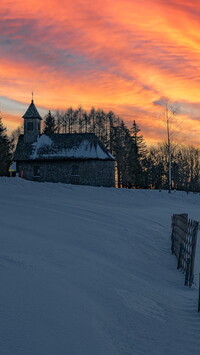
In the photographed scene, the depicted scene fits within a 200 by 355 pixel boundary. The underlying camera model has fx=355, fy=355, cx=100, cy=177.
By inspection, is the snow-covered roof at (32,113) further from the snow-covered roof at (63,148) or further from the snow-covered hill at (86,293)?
the snow-covered hill at (86,293)

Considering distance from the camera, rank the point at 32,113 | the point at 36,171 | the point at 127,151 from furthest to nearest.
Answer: the point at 127,151
the point at 32,113
the point at 36,171

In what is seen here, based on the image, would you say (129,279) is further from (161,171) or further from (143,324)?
(161,171)

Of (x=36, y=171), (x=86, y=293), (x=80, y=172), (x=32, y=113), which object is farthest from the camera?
(x=32, y=113)

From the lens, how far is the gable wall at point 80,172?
39.9 metres

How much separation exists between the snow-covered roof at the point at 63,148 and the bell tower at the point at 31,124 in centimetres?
76

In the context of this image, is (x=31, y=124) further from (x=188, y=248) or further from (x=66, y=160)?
(x=188, y=248)

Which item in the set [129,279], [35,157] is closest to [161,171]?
[35,157]

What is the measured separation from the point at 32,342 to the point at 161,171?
257ft

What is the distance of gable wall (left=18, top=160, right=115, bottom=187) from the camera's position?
39.9m

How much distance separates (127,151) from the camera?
5841cm

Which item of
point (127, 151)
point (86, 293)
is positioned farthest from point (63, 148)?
point (86, 293)

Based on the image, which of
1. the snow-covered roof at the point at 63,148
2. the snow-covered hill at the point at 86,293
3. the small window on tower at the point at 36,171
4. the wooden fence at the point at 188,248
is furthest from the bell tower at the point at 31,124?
the wooden fence at the point at 188,248

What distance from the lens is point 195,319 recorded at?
6637 millimetres

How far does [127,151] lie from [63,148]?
1923 centimetres
